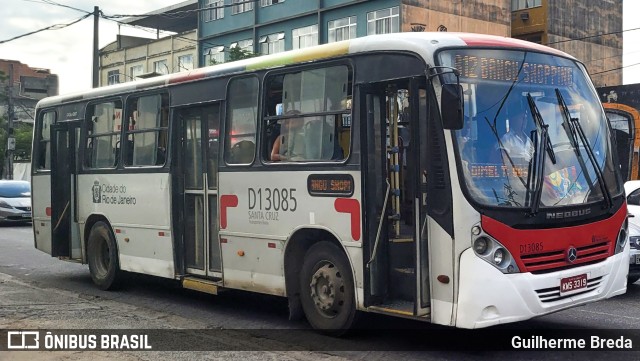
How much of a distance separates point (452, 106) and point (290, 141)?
92.5 inches

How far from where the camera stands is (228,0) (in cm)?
4994

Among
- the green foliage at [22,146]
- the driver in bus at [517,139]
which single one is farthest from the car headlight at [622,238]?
the green foliage at [22,146]

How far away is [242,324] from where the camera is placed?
878cm

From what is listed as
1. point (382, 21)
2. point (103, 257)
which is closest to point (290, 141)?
point (103, 257)

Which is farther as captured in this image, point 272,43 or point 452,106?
point 272,43

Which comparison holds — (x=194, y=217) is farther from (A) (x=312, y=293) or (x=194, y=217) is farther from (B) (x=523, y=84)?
(B) (x=523, y=84)

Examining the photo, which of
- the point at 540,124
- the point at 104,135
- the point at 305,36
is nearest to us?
the point at 540,124

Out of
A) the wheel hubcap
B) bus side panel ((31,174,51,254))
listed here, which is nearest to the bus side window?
bus side panel ((31,174,51,254))

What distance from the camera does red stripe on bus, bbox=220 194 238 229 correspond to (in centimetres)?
901

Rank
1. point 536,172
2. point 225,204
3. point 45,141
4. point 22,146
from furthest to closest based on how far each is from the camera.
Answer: point 22,146, point 45,141, point 225,204, point 536,172

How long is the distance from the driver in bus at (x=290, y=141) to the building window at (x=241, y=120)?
0.42 metres

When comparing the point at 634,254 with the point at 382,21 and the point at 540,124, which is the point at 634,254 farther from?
the point at 382,21

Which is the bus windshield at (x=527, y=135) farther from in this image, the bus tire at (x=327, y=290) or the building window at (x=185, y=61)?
the building window at (x=185, y=61)

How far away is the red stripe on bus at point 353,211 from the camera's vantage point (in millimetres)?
7359
